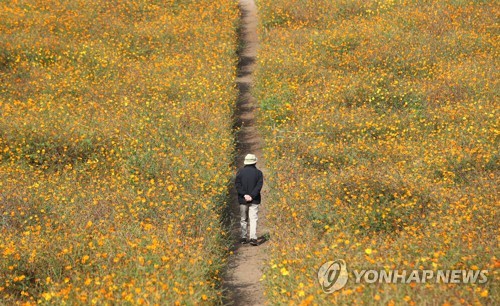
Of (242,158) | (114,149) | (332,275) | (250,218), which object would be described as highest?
(332,275)

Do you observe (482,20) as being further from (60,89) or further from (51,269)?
(51,269)

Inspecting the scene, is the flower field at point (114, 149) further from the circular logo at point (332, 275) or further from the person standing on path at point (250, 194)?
the circular logo at point (332, 275)

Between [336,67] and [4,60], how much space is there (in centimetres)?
1108

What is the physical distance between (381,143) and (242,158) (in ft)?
11.8

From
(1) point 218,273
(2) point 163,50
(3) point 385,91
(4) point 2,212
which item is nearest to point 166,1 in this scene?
(2) point 163,50

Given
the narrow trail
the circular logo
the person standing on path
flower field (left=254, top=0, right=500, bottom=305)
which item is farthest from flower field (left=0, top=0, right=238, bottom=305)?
the circular logo

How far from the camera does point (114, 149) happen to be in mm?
14820

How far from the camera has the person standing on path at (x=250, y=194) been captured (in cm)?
1184

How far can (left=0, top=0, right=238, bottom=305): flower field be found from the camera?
9164 mm

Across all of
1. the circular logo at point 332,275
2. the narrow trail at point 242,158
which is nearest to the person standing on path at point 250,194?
the narrow trail at point 242,158

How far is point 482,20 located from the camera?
23172mm

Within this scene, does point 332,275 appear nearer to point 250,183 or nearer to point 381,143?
point 250,183

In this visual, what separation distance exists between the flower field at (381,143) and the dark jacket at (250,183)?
50cm

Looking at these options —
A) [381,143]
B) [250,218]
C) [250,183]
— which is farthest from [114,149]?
[381,143]
